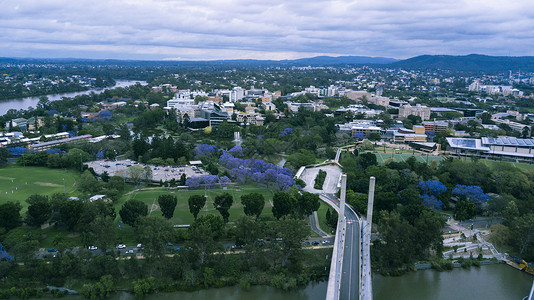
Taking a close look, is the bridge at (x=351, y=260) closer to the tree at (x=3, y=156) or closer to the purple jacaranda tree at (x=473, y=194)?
the purple jacaranda tree at (x=473, y=194)

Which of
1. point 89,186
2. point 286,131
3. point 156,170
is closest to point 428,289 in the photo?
point 89,186

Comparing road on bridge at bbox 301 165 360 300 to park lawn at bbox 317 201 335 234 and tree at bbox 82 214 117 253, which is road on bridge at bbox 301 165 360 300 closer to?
park lawn at bbox 317 201 335 234

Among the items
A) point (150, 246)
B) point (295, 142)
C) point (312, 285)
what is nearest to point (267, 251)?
point (312, 285)

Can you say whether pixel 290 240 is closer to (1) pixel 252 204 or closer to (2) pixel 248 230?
(2) pixel 248 230

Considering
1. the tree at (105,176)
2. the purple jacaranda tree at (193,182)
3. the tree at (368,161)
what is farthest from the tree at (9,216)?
the tree at (368,161)

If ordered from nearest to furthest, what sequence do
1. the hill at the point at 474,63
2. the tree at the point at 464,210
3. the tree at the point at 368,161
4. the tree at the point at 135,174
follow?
the tree at the point at 464,210, the tree at the point at 135,174, the tree at the point at 368,161, the hill at the point at 474,63

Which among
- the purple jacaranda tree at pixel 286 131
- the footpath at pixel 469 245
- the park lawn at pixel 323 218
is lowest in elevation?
the footpath at pixel 469 245

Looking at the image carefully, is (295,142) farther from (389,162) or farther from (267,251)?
(267,251)
